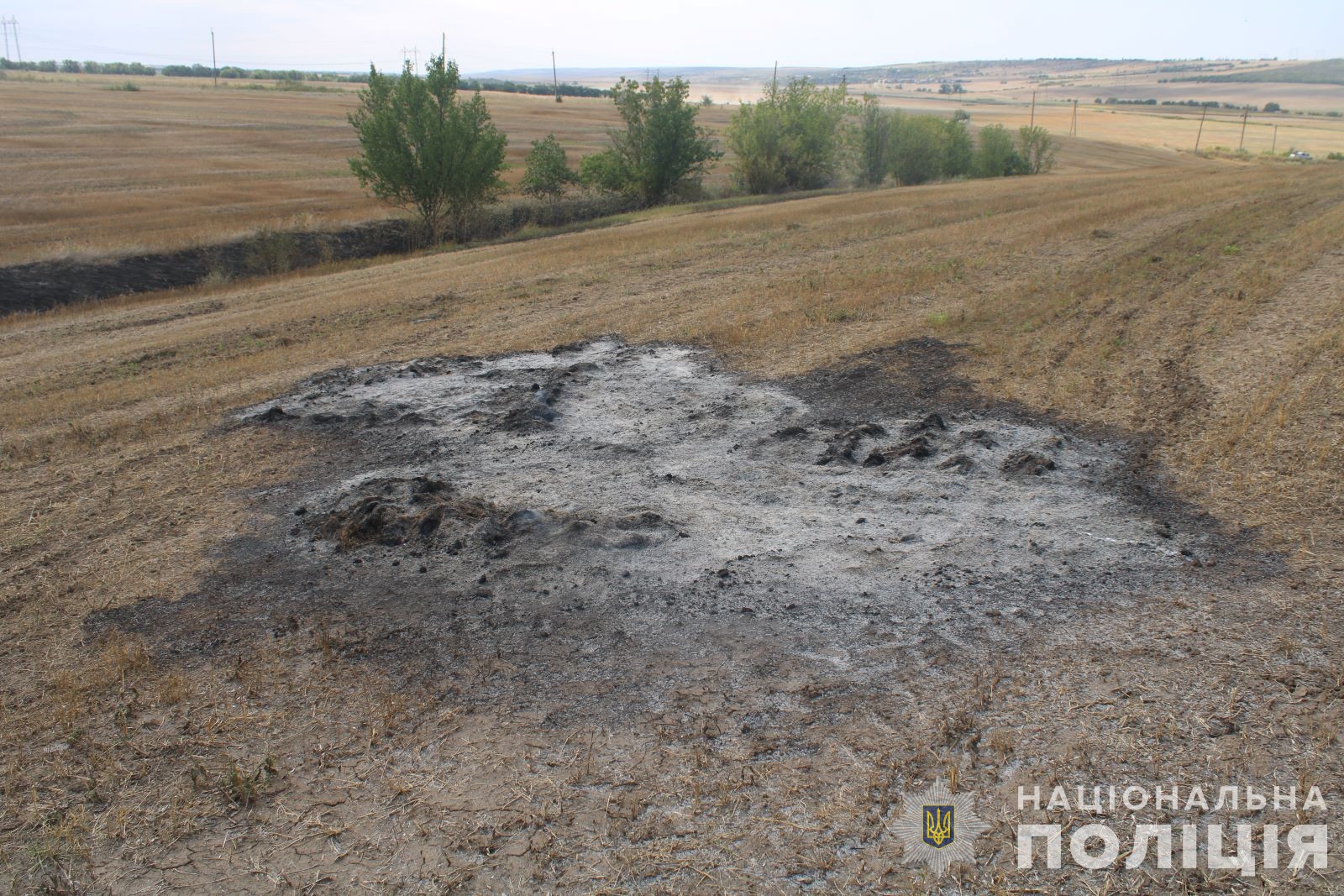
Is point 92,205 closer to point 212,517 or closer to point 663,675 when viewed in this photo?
point 212,517

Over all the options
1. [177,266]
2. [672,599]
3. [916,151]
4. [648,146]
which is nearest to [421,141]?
[177,266]

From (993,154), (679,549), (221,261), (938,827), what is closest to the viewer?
(938,827)

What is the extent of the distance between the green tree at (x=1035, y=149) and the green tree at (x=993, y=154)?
253 cm

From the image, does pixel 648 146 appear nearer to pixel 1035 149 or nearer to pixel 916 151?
pixel 916 151

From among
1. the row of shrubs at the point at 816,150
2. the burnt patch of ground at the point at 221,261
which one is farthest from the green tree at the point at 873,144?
the burnt patch of ground at the point at 221,261

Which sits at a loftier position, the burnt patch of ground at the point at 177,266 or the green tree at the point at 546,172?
the green tree at the point at 546,172

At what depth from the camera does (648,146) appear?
1601 inches

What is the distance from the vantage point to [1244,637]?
5.73m

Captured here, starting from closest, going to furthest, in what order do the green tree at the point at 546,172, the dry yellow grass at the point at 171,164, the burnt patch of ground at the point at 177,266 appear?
the burnt patch of ground at the point at 177,266 < the dry yellow grass at the point at 171,164 < the green tree at the point at 546,172

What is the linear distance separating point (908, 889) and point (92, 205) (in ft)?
125

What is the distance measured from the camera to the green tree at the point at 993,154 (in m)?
58.0

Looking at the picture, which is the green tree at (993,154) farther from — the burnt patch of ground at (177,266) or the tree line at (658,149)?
the burnt patch of ground at (177,266)

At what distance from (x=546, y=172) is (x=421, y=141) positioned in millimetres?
7215

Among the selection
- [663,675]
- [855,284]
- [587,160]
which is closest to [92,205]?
[587,160]
